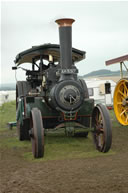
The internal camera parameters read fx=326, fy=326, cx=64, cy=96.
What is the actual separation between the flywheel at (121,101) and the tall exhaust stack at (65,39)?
3275 millimetres

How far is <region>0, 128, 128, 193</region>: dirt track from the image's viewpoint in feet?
11.7

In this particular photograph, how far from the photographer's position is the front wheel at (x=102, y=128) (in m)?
5.37

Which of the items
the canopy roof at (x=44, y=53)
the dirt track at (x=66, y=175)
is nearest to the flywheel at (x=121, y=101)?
the canopy roof at (x=44, y=53)

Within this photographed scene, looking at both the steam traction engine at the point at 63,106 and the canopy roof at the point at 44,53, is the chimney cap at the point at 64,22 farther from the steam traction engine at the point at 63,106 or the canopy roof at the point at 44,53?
the canopy roof at the point at 44,53

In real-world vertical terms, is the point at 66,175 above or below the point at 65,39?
below

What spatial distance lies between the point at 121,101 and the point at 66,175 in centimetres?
570

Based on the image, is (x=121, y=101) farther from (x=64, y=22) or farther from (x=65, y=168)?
(x=65, y=168)

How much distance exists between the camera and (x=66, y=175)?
4117 mm

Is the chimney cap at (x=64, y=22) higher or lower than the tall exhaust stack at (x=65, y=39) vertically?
higher

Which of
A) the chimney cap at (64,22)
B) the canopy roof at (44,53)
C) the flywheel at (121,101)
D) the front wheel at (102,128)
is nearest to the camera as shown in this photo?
the front wheel at (102,128)

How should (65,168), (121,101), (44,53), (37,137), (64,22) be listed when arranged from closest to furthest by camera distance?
(65,168) → (37,137) → (64,22) → (44,53) → (121,101)

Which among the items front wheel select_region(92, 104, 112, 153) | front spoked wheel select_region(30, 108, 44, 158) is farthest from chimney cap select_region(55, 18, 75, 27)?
front spoked wheel select_region(30, 108, 44, 158)

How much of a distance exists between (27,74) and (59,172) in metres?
3.93

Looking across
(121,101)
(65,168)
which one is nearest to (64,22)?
(65,168)
